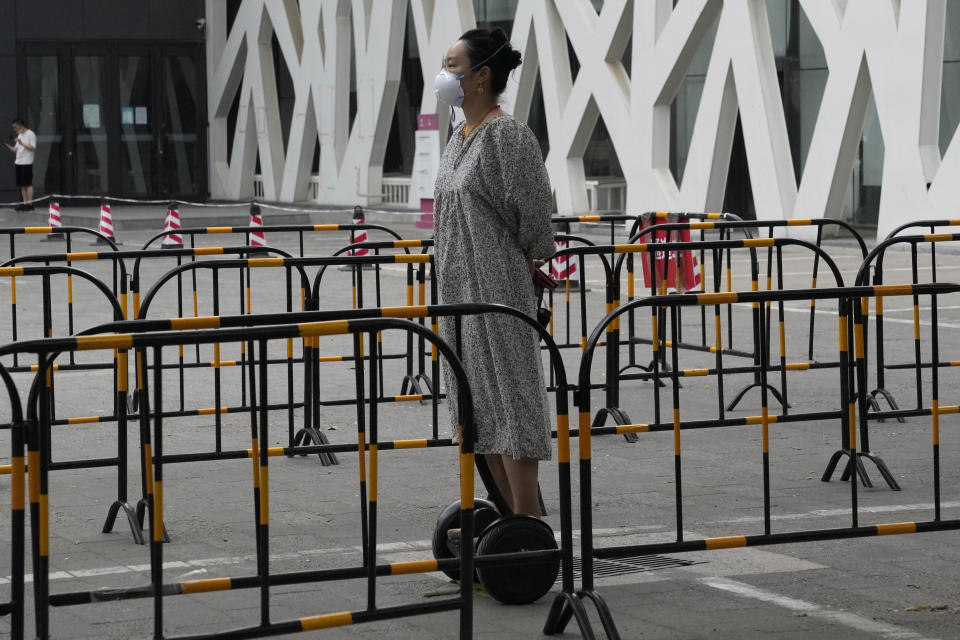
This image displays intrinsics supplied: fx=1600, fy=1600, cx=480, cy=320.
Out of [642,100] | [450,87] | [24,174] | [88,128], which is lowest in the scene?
[450,87]

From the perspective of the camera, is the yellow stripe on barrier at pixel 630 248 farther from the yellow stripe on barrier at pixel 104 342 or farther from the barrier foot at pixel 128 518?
the yellow stripe on barrier at pixel 104 342

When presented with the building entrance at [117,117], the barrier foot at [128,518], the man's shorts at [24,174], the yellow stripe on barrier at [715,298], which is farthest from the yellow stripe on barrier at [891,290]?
the building entrance at [117,117]

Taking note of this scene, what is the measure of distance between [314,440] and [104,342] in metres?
4.50

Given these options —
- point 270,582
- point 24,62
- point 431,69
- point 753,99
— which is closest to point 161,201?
point 24,62

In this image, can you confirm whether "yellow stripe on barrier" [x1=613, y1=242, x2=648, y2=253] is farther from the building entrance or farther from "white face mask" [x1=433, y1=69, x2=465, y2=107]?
the building entrance

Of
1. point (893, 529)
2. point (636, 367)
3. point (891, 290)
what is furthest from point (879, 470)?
point (636, 367)

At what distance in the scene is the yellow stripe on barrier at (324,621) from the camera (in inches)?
193

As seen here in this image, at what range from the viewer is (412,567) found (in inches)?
218

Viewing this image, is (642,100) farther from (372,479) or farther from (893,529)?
(372,479)

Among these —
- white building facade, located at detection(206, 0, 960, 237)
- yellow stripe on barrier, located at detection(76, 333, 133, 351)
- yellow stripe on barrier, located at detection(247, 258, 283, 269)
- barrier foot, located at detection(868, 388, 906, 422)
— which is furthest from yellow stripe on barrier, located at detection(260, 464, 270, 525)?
white building facade, located at detection(206, 0, 960, 237)

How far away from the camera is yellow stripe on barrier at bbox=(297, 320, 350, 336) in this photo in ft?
16.6

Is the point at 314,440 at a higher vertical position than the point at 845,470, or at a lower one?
higher

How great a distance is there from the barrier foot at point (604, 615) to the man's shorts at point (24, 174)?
101ft

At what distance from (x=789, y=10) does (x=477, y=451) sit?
78.6 ft
